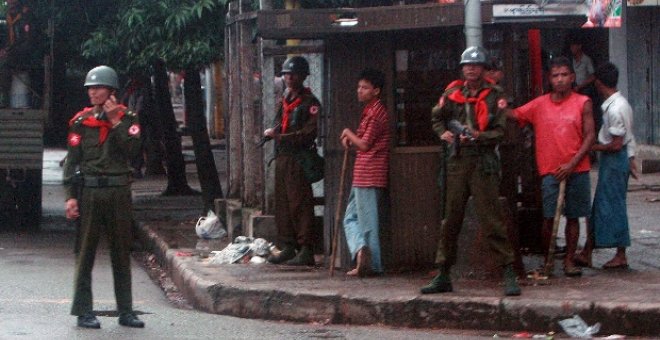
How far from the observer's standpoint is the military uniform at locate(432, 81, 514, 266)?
9414 mm

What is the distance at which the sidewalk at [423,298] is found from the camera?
9086 millimetres

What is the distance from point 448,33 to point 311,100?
1420mm

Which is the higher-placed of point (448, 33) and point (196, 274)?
point (448, 33)

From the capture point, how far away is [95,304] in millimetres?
10438

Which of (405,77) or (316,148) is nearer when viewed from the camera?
(405,77)

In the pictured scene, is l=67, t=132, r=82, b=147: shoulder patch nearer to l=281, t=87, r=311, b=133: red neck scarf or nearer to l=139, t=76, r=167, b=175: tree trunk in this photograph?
l=281, t=87, r=311, b=133: red neck scarf

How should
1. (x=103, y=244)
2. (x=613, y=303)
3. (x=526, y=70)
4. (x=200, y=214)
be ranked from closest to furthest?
(x=613, y=303)
(x=526, y=70)
(x=103, y=244)
(x=200, y=214)

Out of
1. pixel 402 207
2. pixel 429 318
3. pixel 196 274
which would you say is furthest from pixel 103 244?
pixel 429 318

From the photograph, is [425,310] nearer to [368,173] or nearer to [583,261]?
[368,173]

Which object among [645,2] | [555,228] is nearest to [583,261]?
[555,228]

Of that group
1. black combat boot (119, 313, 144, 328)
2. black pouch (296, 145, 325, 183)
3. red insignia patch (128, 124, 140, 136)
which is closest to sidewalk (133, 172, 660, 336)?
black pouch (296, 145, 325, 183)

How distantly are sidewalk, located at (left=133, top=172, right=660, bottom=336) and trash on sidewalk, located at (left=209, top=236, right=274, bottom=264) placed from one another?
0.61ft

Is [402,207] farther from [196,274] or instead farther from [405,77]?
[196,274]

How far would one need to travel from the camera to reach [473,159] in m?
9.45
